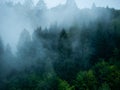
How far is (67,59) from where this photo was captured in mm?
91562

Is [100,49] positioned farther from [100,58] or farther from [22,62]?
[22,62]

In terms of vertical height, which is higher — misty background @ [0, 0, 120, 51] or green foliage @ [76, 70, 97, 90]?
misty background @ [0, 0, 120, 51]

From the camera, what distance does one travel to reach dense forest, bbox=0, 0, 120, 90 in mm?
78562

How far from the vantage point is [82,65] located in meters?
90.5

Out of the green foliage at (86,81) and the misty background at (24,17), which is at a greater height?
the misty background at (24,17)

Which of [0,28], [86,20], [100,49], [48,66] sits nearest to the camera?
[48,66]

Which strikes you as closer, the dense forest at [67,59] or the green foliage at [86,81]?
the green foliage at [86,81]

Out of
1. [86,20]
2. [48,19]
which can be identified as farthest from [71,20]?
[48,19]

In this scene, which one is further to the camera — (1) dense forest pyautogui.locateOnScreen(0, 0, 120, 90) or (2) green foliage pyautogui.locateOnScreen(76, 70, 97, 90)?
(1) dense forest pyautogui.locateOnScreen(0, 0, 120, 90)

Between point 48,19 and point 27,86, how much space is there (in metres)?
54.2

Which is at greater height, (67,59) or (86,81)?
(67,59)

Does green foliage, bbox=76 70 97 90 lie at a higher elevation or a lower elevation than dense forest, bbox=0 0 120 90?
lower

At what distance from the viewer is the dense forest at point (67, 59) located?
78562 mm

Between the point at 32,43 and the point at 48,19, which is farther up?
the point at 48,19
